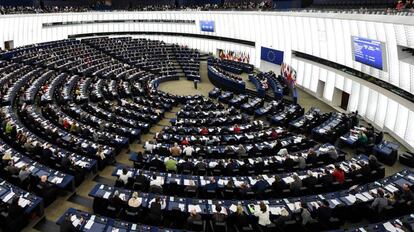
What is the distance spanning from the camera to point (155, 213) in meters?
11.2

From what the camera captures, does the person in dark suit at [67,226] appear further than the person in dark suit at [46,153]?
No

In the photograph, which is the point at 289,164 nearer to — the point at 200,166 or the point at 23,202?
the point at 200,166

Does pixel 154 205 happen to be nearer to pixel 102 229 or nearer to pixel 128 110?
pixel 102 229

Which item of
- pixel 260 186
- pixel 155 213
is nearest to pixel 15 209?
pixel 155 213

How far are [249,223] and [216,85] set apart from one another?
26331mm

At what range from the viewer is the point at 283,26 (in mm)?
35500

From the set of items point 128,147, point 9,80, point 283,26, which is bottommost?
point 128,147

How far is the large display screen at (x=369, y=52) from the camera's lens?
2131 cm

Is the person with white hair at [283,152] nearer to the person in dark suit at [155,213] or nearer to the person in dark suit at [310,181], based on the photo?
the person in dark suit at [310,181]

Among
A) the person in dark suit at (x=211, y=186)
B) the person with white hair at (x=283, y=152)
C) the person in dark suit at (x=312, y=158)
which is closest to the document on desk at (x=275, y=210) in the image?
the person in dark suit at (x=211, y=186)

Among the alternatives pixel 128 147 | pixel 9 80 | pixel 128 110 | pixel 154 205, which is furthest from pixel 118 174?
pixel 9 80

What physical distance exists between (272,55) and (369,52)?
16.8 meters

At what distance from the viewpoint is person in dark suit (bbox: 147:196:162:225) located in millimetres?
11195

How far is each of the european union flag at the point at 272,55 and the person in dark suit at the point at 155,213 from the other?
29365 mm
